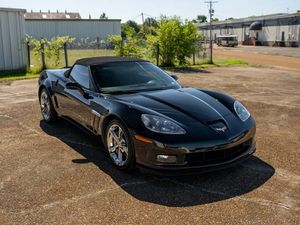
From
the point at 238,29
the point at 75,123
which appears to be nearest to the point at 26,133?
the point at 75,123

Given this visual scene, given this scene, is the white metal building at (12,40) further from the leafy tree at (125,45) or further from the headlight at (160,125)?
the headlight at (160,125)

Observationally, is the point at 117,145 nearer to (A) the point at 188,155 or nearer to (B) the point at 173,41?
(A) the point at 188,155

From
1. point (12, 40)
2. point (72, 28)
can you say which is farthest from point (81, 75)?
point (72, 28)

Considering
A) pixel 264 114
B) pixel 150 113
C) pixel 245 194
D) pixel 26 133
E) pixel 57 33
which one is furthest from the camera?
pixel 57 33

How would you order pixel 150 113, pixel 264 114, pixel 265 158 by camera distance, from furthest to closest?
pixel 264 114 → pixel 265 158 → pixel 150 113

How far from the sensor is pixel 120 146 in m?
4.71

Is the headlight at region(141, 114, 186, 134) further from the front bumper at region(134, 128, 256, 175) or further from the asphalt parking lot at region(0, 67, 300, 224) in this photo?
the asphalt parking lot at region(0, 67, 300, 224)

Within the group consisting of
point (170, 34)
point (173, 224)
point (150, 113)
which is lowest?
point (173, 224)

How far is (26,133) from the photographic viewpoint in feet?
21.9

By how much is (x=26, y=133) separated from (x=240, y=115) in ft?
12.8

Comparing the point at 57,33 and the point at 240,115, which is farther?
the point at 57,33

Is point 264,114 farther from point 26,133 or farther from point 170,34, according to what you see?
point 170,34

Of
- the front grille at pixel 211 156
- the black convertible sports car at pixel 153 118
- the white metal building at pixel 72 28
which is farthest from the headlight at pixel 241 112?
A: the white metal building at pixel 72 28

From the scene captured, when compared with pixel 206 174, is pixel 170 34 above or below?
above
